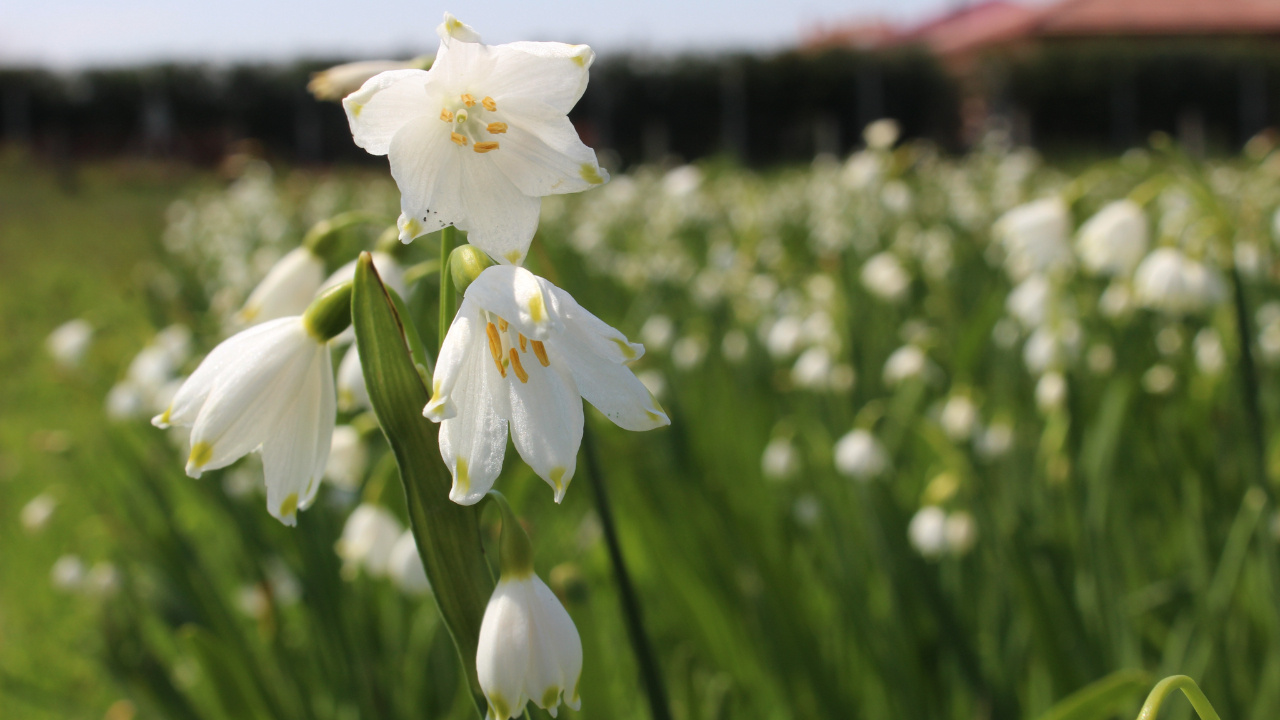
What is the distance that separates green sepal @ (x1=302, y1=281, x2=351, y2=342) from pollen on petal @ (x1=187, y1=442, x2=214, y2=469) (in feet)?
0.40

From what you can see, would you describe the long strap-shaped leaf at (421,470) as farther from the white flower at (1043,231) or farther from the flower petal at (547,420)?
the white flower at (1043,231)

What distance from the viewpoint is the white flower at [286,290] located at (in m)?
1.01

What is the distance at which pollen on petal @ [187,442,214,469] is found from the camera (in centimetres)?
75

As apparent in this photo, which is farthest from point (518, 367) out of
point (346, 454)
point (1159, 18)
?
point (1159, 18)

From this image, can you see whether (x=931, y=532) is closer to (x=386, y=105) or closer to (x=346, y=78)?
(x=346, y=78)

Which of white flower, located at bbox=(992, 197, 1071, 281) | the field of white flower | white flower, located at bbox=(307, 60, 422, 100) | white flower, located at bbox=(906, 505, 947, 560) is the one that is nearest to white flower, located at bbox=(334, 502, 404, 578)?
the field of white flower

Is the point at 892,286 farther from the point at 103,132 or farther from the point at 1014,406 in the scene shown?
the point at 103,132

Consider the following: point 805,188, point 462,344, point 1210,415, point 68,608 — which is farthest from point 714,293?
point 805,188

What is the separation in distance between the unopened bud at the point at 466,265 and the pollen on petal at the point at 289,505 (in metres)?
0.23

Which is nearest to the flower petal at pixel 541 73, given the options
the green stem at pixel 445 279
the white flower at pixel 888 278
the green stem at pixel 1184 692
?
the green stem at pixel 445 279

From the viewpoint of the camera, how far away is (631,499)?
2.29m

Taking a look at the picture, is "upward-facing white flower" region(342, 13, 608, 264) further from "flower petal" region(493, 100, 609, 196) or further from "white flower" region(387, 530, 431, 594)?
"white flower" region(387, 530, 431, 594)

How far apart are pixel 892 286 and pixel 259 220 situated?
20.0 ft

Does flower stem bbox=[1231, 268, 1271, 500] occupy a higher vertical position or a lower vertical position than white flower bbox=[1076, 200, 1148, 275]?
lower
